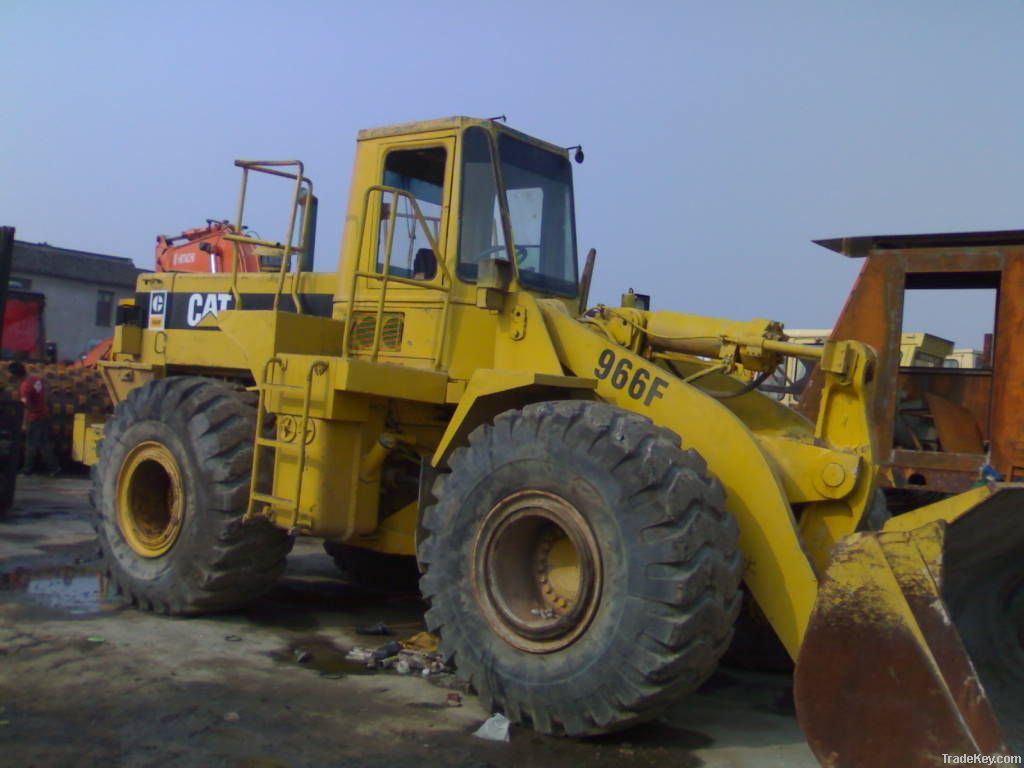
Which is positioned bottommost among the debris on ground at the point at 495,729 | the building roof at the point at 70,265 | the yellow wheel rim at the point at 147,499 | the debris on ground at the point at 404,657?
the debris on ground at the point at 404,657

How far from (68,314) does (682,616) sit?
3199cm

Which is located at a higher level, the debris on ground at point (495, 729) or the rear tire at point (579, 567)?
the rear tire at point (579, 567)

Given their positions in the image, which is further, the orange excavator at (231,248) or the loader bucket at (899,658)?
the orange excavator at (231,248)

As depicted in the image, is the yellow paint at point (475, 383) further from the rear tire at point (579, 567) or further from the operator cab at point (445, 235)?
the rear tire at point (579, 567)

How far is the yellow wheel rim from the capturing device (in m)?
7.21

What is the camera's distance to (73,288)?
108 ft

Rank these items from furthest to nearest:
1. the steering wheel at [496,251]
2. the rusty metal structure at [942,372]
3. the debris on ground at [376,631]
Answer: the rusty metal structure at [942,372]
the debris on ground at [376,631]
the steering wheel at [496,251]

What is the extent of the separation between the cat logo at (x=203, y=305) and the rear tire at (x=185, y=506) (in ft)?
2.57

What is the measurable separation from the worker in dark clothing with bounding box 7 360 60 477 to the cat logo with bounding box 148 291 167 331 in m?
7.69

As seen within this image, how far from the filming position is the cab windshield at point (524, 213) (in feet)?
21.5

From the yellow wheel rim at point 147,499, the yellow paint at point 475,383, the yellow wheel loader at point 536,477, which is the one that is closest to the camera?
the yellow wheel loader at point 536,477

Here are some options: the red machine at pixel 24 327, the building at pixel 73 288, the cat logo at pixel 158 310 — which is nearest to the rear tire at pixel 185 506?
the cat logo at pixel 158 310

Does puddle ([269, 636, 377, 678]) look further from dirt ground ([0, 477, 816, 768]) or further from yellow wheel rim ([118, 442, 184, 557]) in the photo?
yellow wheel rim ([118, 442, 184, 557])

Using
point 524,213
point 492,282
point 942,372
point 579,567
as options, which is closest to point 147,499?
point 492,282
